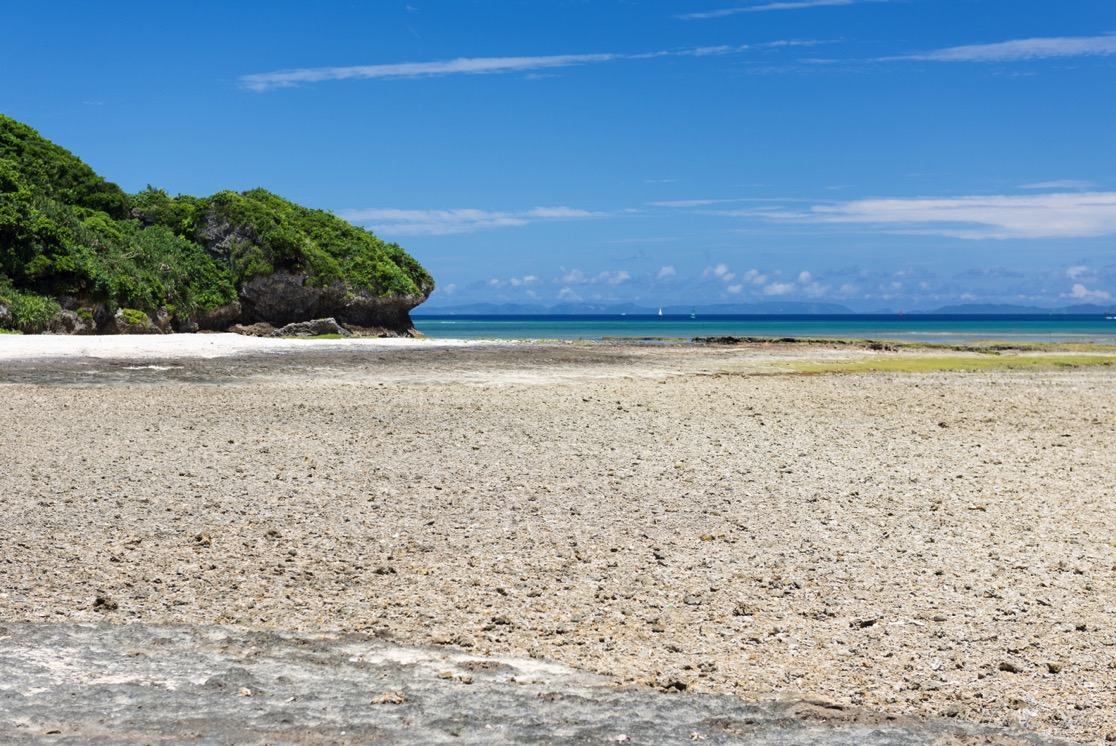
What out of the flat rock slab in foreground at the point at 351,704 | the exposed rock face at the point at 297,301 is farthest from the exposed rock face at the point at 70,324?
the flat rock slab in foreground at the point at 351,704

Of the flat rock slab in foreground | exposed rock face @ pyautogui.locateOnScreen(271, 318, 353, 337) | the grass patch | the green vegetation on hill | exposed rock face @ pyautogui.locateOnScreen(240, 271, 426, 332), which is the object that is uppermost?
the green vegetation on hill

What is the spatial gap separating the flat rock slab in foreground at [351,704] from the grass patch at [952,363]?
81.9ft

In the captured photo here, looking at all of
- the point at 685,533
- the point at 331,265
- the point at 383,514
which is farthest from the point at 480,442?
the point at 331,265

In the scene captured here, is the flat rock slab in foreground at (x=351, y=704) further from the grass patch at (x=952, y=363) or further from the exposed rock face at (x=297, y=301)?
the exposed rock face at (x=297, y=301)

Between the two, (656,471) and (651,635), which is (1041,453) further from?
(651,635)

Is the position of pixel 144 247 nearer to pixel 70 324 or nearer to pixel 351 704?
pixel 70 324

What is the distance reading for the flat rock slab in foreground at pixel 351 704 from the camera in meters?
4.29

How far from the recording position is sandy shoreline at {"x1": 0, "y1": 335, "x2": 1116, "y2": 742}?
5.48 metres

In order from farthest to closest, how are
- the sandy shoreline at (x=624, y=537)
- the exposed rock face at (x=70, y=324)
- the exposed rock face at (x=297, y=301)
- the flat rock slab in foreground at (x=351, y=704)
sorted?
the exposed rock face at (x=297, y=301) < the exposed rock face at (x=70, y=324) < the sandy shoreline at (x=624, y=537) < the flat rock slab in foreground at (x=351, y=704)

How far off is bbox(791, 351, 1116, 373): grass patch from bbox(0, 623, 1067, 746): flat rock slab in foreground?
24967mm

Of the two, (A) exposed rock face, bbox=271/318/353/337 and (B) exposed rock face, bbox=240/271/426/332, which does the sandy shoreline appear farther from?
(B) exposed rock face, bbox=240/271/426/332

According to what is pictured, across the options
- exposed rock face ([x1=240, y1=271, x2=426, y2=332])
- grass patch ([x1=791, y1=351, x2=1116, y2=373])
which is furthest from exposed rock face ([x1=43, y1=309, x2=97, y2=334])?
grass patch ([x1=791, y1=351, x2=1116, y2=373])

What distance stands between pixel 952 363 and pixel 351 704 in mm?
32108

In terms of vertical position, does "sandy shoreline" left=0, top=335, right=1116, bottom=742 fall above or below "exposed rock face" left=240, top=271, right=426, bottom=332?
below
